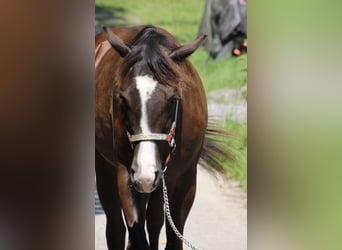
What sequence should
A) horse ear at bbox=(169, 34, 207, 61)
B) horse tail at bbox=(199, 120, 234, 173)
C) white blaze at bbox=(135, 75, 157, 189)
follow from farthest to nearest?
horse tail at bbox=(199, 120, 234, 173) → horse ear at bbox=(169, 34, 207, 61) → white blaze at bbox=(135, 75, 157, 189)

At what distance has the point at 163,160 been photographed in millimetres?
2559

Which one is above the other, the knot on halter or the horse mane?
the horse mane

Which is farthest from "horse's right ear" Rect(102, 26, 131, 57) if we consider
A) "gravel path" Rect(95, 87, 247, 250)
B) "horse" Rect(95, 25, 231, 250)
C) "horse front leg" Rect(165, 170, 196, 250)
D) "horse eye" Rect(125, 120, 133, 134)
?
"horse front leg" Rect(165, 170, 196, 250)

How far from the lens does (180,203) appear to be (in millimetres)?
2678

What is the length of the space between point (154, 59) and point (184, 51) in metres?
0.16

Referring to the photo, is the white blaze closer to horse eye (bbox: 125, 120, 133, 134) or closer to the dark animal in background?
horse eye (bbox: 125, 120, 133, 134)

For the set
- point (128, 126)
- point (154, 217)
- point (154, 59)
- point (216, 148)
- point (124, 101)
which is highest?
point (154, 59)

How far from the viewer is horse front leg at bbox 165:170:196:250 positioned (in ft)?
8.78

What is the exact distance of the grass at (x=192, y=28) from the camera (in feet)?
8.73

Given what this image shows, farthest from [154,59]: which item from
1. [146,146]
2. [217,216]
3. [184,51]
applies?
[217,216]

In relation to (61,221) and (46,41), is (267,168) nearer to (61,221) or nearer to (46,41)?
(61,221)

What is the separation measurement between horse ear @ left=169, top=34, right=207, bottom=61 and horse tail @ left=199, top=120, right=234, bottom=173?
1.18 feet

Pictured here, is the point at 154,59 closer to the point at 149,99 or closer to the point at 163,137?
the point at 149,99

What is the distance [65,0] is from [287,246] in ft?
5.69
